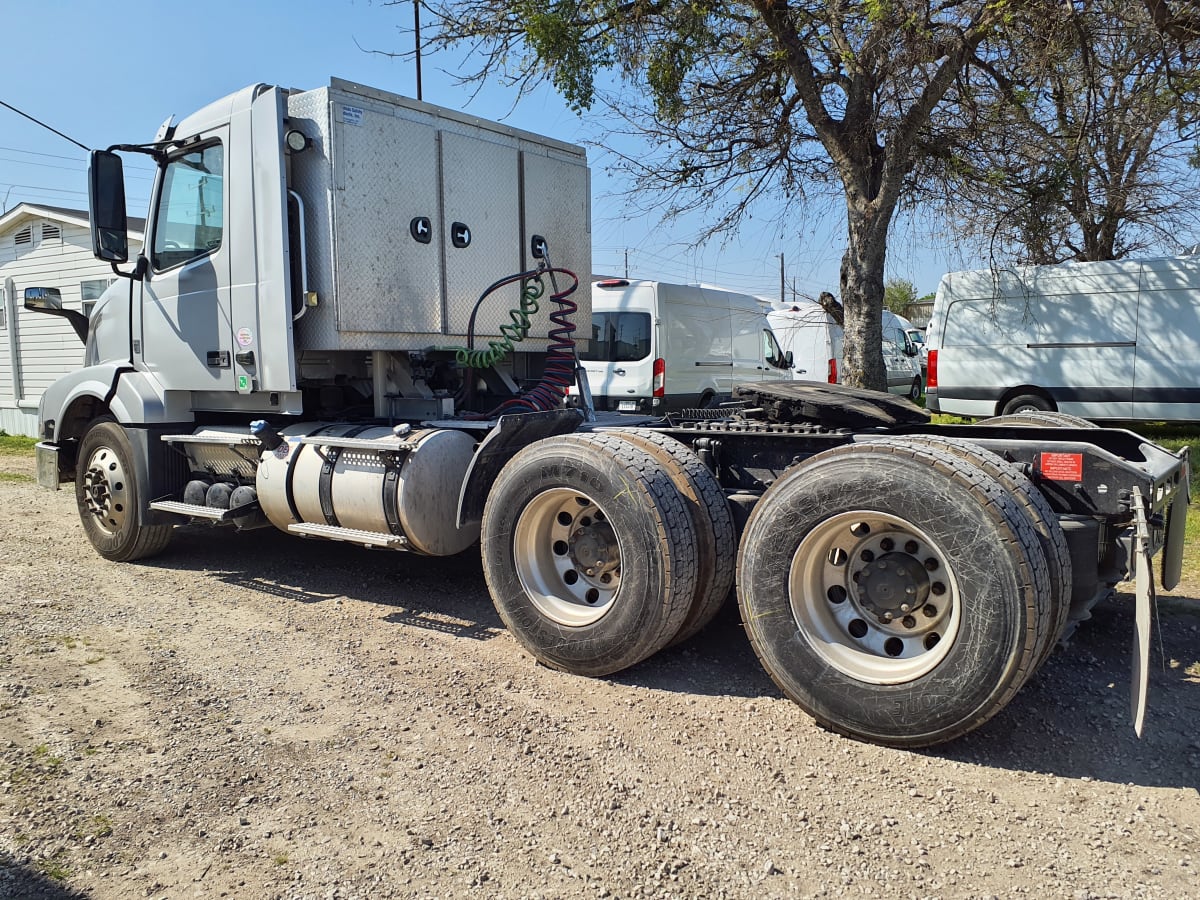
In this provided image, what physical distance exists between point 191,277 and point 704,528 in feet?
13.9

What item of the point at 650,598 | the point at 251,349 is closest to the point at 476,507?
the point at 650,598

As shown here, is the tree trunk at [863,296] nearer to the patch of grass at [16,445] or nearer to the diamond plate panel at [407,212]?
the diamond plate panel at [407,212]

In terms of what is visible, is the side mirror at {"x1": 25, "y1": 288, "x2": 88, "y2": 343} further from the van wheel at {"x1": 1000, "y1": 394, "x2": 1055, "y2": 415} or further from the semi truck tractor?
the van wheel at {"x1": 1000, "y1": 394, "x2": 1055, "y2": 415}

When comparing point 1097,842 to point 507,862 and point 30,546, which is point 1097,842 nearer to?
point 507,862

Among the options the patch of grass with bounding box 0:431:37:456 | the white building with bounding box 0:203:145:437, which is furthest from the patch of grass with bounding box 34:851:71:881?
the white building with bounding box 0:203:145:437

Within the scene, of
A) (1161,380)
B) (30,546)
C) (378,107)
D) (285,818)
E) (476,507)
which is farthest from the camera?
(1161,380)

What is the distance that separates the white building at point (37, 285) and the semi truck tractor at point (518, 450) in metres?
11.7

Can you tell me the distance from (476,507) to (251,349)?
205 cm

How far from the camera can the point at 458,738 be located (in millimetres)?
3689

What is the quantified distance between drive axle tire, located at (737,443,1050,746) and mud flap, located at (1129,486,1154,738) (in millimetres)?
284

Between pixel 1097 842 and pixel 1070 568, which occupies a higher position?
pixel 1070 568

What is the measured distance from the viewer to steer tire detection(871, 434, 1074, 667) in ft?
10.7

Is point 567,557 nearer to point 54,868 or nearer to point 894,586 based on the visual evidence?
point 894,586

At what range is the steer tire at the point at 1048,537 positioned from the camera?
3260 mm
